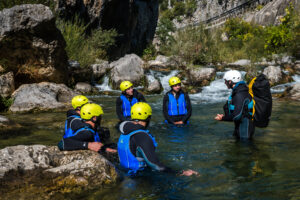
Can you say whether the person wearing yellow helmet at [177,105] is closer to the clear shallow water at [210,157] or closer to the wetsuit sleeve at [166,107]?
the wetsuit sleeve at [166,107]

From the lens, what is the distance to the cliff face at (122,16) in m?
19.4

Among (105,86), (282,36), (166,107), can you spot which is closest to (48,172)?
(166,107)

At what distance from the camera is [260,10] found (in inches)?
1756

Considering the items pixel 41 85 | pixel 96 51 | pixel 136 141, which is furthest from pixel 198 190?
pixel 96 51

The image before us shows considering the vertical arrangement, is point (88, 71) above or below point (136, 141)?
above

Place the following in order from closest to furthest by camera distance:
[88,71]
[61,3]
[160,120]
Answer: [160,120] < [88,71] < [61,3]

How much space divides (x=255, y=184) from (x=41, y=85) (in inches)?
346

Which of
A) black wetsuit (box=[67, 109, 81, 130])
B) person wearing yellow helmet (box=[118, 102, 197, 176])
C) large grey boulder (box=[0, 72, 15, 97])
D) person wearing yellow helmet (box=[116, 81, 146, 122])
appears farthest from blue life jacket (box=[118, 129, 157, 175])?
large grey boulder (box=[0, 72, 15, 97])

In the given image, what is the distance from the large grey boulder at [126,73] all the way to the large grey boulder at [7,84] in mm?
6023

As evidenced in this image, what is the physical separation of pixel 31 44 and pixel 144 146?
31.8 feet

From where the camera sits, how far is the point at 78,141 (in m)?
4.21

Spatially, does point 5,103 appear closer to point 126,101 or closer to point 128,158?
point 126,101

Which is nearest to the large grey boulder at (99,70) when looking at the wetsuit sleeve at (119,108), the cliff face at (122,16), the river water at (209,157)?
the cliff face at (122,16)

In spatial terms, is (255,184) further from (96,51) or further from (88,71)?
(96,51)
